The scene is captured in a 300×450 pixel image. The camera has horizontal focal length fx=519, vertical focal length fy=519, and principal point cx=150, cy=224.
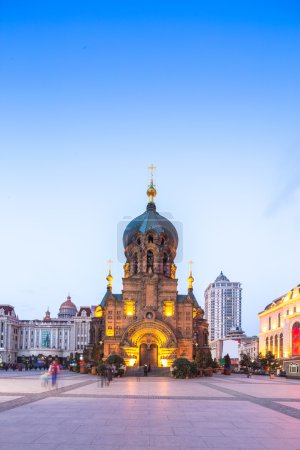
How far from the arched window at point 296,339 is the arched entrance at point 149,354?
2582 centimetres

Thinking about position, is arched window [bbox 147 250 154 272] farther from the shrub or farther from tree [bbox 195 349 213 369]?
the shrub

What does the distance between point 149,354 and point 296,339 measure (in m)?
27.8

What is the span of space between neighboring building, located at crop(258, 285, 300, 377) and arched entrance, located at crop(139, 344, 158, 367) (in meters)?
16.3

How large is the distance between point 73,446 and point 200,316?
72.0 m

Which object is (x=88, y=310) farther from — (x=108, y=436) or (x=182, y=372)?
(x=108, y=436)

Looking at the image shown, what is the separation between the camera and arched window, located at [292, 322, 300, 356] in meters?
78.9

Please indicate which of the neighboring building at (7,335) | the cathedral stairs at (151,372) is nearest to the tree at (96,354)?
the cathedral stairs at (151,372)

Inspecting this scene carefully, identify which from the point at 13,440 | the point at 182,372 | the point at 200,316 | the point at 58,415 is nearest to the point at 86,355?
the point at 200,316

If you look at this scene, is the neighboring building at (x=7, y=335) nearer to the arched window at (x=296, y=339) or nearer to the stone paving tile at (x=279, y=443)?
the arched window at (x=296, y=339)

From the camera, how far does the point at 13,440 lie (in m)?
12.6

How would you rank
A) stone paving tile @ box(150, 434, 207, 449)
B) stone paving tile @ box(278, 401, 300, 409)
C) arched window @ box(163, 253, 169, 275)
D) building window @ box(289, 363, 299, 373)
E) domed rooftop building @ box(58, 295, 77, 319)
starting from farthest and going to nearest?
domed rooftop building @ box(58, 295, 77, 319), arched window @ box(163, 253, 169, 275), building window @ box(289, 363, 299, 373), stone paving tile @ box(278, 401, 300, 409), stone paving tile @ box(150, 434, 207, 449)

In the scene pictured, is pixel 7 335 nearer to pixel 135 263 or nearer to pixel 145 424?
pixel 135 263

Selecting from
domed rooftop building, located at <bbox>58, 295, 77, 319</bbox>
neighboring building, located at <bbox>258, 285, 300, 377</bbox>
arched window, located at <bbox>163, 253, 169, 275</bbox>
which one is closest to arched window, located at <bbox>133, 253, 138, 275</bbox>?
arched window, located at <bbox>163, 253, 169, 275</bbox>

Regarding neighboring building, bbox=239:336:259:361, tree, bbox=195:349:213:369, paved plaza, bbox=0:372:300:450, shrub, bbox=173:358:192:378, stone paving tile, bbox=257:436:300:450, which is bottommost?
neighboring building, bbox=239:336:259:361
